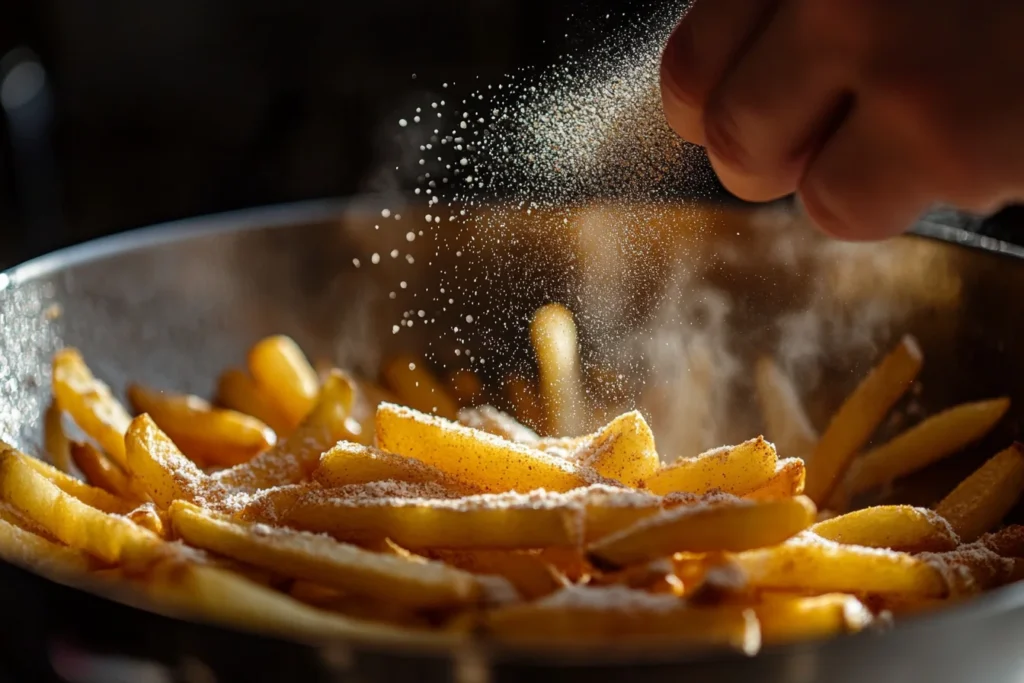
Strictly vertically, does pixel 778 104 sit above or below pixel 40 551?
above

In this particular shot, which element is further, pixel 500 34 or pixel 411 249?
pixel 500 34

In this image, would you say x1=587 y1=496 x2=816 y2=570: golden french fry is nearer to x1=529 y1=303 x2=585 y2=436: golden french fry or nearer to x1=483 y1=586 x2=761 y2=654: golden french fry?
x1=483 y1=586 x2=761 y2=654: golden french fry

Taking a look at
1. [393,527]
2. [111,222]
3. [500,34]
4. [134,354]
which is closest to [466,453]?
[393,527]

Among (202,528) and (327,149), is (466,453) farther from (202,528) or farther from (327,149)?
(327,149)

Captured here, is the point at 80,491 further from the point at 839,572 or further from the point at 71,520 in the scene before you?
the point at 839,572

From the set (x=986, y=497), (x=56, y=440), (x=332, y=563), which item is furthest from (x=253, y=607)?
(x=986, y=497)
